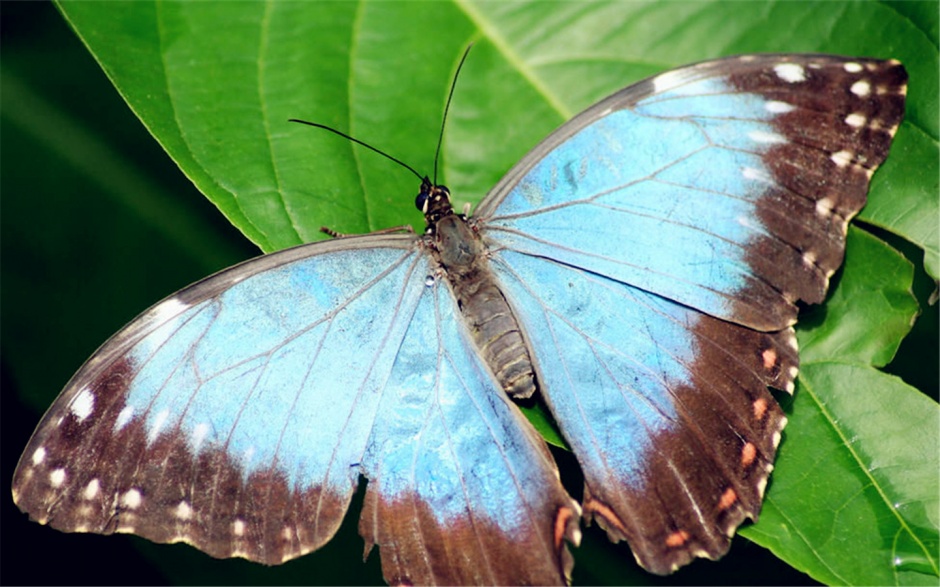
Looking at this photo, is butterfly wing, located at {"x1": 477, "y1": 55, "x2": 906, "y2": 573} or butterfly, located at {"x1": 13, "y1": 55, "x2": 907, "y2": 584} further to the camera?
butterfly wing, located at {"x1": 477, "y1": 55, "x2": 906, "y2": 573}

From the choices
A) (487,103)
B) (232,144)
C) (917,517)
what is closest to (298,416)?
(232,144)

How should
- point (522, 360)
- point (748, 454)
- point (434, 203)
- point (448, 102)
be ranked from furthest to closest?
point (448, 102) → point (434, 203) → point (522, 360) → point (748, 454)

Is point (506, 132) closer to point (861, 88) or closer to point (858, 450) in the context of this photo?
point (861, 88)

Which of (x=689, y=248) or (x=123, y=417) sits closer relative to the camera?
(x=123, y=417)

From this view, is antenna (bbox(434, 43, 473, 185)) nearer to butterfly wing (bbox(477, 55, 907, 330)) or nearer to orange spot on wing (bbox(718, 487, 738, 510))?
butterfly wing (bbox(477, 55, 907, 330))

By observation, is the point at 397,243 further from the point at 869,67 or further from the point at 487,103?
the point at 869,67

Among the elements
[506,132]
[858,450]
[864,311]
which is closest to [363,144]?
[506,132]

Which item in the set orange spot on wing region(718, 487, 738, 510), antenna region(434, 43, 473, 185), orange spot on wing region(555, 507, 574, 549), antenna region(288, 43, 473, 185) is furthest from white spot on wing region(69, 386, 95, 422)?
orange spot on wing region(718, 487, 738, 510)
